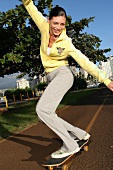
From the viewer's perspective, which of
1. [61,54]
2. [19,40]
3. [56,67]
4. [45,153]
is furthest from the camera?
[19,40]

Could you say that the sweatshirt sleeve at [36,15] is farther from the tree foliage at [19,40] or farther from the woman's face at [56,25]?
the tree foliage at [19,40]

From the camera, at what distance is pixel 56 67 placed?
166 inches

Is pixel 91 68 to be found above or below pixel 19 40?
below

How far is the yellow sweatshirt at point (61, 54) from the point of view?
12.9 feet

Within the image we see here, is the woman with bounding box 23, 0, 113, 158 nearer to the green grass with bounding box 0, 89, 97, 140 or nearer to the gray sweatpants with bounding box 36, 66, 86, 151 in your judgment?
the gray sweatpants with bounding box 36, 66, 86, 151

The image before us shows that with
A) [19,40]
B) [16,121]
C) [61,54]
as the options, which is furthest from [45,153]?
[19,40]

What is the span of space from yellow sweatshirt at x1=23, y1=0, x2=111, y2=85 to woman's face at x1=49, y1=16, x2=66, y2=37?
3.2 inches

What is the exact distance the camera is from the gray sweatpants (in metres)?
4.01

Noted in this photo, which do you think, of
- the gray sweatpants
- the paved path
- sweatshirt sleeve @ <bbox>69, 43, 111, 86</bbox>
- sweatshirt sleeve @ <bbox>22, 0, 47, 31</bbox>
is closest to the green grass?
the paved path

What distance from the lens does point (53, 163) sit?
12.4 feet

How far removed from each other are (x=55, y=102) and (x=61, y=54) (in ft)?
2.34

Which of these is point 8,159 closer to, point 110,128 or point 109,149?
point 109,149

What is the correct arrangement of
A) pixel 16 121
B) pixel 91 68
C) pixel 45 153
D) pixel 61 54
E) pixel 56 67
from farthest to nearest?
pixel 16 121 → pixel 45 153 → pixel 56 67 → pixel 61 54 → pixel 91 68

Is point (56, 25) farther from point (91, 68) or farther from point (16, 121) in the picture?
point (16, 121)
